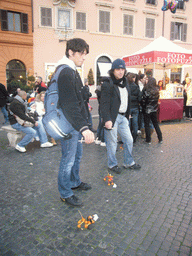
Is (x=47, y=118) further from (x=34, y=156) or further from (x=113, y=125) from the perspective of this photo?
(x=34, y=156)

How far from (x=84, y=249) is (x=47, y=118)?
4.29 feet

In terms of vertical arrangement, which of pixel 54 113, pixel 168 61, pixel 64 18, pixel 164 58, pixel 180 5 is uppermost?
pixel 180 5

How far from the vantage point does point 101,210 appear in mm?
2650

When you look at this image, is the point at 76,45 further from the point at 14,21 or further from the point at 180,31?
the point at 180,31

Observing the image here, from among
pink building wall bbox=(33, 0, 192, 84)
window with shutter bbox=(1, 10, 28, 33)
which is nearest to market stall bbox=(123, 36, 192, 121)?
pink building wall bbox=(33, 0, 192, 84)

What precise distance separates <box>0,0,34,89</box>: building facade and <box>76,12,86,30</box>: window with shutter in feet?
13.2

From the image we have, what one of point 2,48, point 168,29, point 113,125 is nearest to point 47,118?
point 113,125

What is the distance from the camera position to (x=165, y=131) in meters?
7.10

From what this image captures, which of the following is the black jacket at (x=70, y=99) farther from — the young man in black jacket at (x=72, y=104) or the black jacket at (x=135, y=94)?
the black jacket at (x=135, y=94)

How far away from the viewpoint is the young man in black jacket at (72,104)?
2.24 metres

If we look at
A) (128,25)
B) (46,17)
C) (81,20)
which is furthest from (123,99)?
(128,25)

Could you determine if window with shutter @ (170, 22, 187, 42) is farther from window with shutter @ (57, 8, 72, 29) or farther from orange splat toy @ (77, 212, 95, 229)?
orange splat toy @ (77, 212, 95, 229)

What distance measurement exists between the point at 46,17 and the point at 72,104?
62.8 ft

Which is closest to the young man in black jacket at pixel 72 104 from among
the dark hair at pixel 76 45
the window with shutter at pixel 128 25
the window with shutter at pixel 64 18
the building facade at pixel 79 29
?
the dark hair at pixel 76 45
